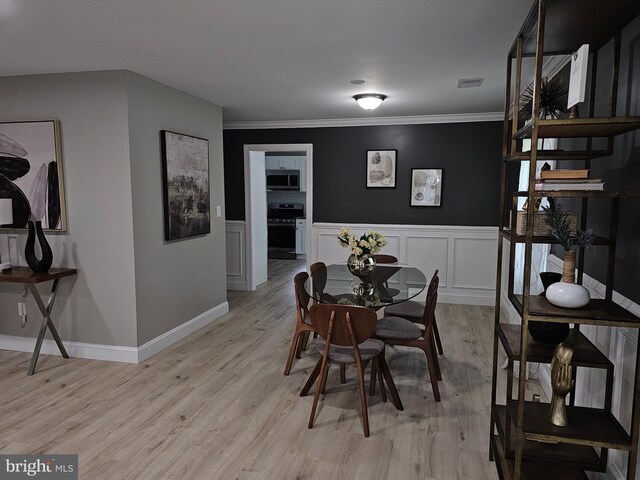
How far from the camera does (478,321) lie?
509 centimetres

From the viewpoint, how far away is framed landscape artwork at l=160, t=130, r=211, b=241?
4.09 meters

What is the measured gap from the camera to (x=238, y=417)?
9.70ft

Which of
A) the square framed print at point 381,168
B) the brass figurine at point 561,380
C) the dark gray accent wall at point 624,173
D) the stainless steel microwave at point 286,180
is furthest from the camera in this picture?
the stainless steel microwave at point 286,180

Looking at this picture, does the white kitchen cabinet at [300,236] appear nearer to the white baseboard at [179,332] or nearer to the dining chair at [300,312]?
the white baseboard at [179,332]

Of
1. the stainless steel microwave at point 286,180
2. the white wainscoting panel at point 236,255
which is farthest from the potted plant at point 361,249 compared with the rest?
the stainless steel microwave at point 286,180

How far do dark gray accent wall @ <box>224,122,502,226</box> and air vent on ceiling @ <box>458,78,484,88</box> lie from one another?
68.7 inches

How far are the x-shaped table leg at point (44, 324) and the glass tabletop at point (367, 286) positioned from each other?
2.17 metres

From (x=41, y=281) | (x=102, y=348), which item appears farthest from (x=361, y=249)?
(x=41, y=281)

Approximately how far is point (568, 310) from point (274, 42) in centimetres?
224

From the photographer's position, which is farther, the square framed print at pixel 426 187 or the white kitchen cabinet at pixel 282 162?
the white kitchen cabinet at pixel 282 162

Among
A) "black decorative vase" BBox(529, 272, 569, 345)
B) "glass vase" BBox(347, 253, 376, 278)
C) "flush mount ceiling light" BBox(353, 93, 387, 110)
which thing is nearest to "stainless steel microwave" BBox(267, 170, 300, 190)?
"flush mount ceiling light" BBox(353, 93, 387, 110)

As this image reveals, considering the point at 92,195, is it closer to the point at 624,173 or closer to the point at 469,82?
the point at 469,82

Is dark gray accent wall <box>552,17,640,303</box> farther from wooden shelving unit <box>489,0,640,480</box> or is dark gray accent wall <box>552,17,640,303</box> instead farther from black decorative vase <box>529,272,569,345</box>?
black decorative vase <box>529,272,569,345</box>

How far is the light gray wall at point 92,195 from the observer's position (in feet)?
12.0
